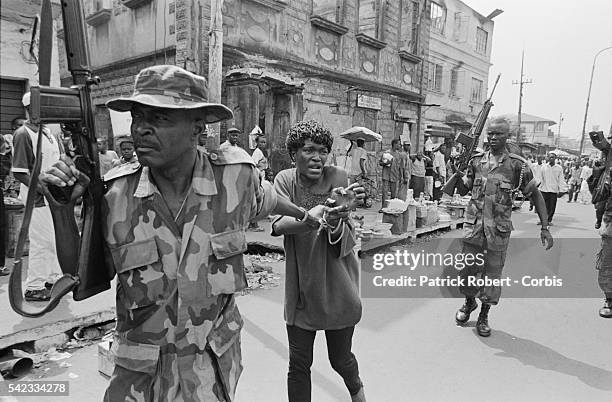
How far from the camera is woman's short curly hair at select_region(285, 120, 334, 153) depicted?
230cm

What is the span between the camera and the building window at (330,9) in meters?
11.7

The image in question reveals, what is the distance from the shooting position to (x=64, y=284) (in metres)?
1.38

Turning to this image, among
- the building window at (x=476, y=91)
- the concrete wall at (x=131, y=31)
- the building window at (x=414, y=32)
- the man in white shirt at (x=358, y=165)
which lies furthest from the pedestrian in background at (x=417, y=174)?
the building window at (x=476, y=91)

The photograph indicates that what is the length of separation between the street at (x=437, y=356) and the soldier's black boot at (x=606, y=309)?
107 mm

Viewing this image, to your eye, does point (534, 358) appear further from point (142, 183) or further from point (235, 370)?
point (142, 183)

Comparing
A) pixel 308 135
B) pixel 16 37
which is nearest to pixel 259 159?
pixel 16 37

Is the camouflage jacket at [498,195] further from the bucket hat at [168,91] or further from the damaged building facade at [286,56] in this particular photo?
the damaged building facade at [286,56]

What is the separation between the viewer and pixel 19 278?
1370mm

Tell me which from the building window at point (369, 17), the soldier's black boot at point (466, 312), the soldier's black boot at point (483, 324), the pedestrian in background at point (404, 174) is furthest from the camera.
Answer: the building window at point (369, 17)

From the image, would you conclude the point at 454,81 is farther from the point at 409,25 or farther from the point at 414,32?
the point at 409,25

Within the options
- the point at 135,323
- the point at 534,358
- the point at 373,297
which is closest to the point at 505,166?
the point at 534,358

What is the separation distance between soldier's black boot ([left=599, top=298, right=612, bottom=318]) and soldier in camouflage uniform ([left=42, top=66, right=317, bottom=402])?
15.1ft

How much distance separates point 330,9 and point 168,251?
11844mm

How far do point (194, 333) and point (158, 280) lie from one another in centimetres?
22
